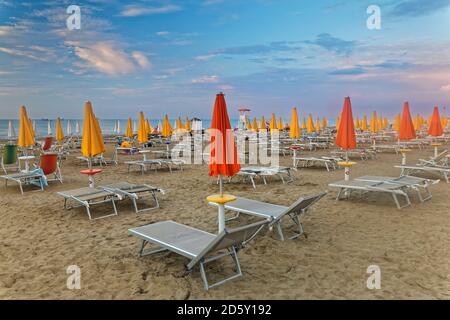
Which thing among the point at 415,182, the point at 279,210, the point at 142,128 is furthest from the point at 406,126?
the point at 142,128

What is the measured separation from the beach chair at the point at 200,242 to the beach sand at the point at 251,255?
16 centimetres

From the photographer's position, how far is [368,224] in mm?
5242

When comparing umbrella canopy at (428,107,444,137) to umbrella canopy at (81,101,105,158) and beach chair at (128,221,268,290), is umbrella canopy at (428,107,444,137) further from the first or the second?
umbrella canopy at (81,101,105,158)

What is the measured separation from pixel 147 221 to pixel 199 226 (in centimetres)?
95

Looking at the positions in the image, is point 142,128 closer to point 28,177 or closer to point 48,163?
point 48,163

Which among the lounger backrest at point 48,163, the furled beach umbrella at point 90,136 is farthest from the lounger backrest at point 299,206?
the lounger backrest at point 48,163

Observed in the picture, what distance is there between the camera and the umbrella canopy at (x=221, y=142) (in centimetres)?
400

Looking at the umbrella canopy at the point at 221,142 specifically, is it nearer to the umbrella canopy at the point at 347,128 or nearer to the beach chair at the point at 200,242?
the beach chair at the point at 200,242

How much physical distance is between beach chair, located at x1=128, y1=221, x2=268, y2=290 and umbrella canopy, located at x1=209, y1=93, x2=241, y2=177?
2.76 ft

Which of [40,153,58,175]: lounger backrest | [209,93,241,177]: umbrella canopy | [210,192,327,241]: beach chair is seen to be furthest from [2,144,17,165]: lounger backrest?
[209,93,241,177]: umbrella canopy

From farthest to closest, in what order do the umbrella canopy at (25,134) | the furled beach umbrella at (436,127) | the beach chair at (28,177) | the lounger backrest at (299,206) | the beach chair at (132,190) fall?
the furled beach umbrella at (436,127), the umbrella canopy at (25,134), the beach chair at (28,177), the beach chair at (132,190), the lounger backrest at (299,206)

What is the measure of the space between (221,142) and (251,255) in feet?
4.78

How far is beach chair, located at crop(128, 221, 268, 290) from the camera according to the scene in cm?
320

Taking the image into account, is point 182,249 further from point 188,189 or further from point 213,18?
point 213,18
